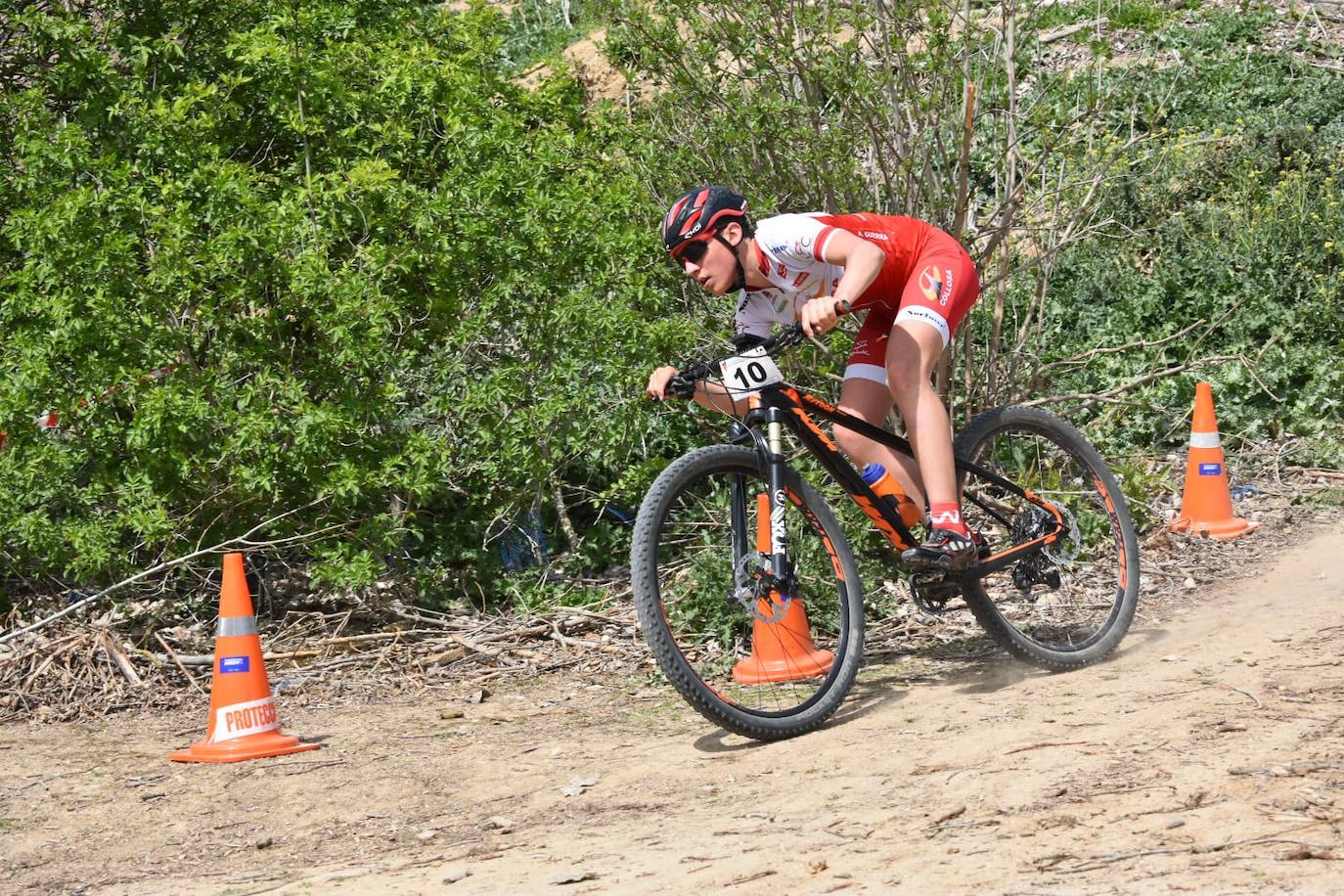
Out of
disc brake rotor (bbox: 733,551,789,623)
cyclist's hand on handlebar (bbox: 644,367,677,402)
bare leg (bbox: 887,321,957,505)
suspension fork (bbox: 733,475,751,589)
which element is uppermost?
cyclist's hand on handlebar (bbox: 644,367,677,402)

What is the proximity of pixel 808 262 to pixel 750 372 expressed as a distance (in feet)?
1.36

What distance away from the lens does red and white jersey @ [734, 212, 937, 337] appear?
186 inches

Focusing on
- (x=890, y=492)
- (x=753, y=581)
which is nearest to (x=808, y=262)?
(x=890, y=492)

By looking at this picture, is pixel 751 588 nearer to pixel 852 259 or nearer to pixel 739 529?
pixel 739 529

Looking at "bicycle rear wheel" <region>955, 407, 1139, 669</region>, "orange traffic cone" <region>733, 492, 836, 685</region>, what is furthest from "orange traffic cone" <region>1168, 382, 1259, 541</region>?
"orange traffic cone" <region>733, 492, 836, 685</region>

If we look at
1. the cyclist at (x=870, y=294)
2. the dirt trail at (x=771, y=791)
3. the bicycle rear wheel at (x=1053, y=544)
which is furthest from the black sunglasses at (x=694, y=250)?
the dirt trail at (x=771, y=791)

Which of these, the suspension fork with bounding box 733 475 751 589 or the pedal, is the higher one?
the suspension fork with bounding box 733 475 751 589

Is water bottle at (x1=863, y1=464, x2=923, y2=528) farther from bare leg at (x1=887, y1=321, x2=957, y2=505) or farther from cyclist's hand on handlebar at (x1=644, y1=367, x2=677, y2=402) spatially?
cyclist's hand on handlebar at (x1=644, y1=367, x2=677, y2=402)

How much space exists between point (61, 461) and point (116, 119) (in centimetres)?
161

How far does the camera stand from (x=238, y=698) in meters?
5.13

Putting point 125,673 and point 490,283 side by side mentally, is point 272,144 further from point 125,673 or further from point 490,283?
point 125,673

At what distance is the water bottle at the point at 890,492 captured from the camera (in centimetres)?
512

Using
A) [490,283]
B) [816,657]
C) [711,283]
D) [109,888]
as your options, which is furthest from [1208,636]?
[109,888]

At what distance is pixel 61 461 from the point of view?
5941mm
